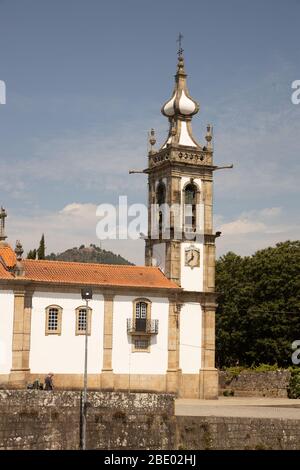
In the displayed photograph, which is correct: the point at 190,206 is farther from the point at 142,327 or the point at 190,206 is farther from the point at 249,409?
the point at 249,409

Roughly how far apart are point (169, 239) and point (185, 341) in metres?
5.69

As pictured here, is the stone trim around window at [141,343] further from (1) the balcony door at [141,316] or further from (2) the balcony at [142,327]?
(1) the balcony door at [141,316]

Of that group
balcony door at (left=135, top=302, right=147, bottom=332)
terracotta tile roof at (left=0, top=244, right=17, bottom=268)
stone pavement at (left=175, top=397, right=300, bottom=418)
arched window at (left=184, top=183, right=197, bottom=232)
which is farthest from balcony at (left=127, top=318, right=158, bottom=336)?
terracotta tile roof at (left=0, top=244, right=17, bottom=268)

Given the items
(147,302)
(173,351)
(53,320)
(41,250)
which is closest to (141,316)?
(147,302)

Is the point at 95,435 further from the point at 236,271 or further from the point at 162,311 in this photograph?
the point at 236,271

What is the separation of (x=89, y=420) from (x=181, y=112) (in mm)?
25635

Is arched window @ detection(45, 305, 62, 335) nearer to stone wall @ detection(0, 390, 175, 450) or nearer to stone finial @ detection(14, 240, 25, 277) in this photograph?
stone finial @ detection(14, 240, 25, 277)

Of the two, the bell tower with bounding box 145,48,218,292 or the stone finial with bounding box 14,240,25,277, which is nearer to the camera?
the stone finial with bounding box 14,240,25,277

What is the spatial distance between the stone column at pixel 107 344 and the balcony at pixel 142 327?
106 cm

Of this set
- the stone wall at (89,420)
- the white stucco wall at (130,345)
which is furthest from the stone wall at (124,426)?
the white stucco wall at (130,345)

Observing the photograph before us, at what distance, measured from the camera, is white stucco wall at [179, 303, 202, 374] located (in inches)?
1797

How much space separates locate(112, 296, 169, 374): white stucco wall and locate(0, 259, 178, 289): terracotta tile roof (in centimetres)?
98

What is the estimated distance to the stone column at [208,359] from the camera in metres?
45.8
